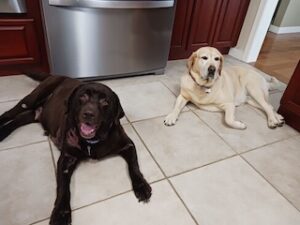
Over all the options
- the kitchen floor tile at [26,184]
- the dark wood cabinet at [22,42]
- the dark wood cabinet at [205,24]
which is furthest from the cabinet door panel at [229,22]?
the kitchen floor tile at [26,184]

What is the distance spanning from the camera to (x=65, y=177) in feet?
3.65

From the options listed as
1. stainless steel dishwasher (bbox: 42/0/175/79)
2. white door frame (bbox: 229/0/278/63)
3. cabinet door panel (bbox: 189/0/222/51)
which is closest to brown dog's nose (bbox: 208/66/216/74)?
stainless steel dishwasher (bbox: 42/0/175/79)

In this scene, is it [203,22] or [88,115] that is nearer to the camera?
[88,115]

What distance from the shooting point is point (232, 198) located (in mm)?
1209

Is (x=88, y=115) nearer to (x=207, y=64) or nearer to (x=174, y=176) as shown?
(x=174, y=176)

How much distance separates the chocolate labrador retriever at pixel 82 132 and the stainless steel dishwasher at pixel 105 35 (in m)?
0.52

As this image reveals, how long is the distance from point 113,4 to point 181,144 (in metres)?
1.10

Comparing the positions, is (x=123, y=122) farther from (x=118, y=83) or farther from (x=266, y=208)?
(x=266, y=208)

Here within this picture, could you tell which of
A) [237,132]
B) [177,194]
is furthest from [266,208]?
[237,132]

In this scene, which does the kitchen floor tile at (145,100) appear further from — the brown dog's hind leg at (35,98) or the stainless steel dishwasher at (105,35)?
the brown dog's hind leg at (35,98)

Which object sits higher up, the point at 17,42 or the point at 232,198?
the point at 17,42

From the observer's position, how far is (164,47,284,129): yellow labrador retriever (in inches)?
65.2

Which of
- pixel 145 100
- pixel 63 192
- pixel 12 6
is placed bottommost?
pixel 145 100

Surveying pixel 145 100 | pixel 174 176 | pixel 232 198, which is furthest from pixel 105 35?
pixel 232 198
